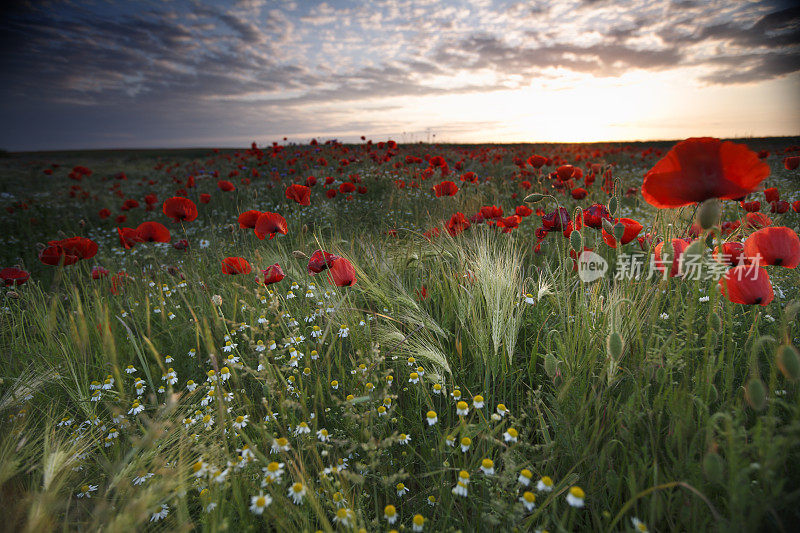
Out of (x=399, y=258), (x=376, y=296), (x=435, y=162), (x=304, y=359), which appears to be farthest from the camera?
(x=435, y=162)

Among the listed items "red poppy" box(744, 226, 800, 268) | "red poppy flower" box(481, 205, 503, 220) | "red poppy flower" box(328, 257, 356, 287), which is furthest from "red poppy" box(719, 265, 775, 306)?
"red poppy flower" box(481, 205, 503, 220)

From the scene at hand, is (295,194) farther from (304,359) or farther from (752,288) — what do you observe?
(752,288)

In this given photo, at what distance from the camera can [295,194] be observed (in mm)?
3836

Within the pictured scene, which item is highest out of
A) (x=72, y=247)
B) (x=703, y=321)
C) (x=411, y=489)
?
(x=72, y=247)

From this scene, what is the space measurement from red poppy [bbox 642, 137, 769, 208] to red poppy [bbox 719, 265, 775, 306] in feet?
1.29

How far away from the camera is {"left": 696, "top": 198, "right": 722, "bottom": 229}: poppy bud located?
141 centimetres

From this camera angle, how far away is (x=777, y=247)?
5.70 ft

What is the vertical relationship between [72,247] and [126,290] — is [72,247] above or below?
above

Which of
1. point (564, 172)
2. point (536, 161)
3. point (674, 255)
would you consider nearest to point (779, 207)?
point (564, 172)

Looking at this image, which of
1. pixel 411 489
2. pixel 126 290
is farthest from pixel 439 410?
pixel 126 290

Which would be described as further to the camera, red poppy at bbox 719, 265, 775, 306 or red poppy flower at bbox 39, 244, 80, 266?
red poppy flower at bbox 39, 244, 80, 266

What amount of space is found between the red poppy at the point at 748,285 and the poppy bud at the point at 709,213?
0.37m

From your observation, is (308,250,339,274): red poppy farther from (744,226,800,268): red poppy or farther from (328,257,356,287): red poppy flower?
(744,226,800,268): red poppy

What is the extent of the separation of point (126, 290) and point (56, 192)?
35.7ft
